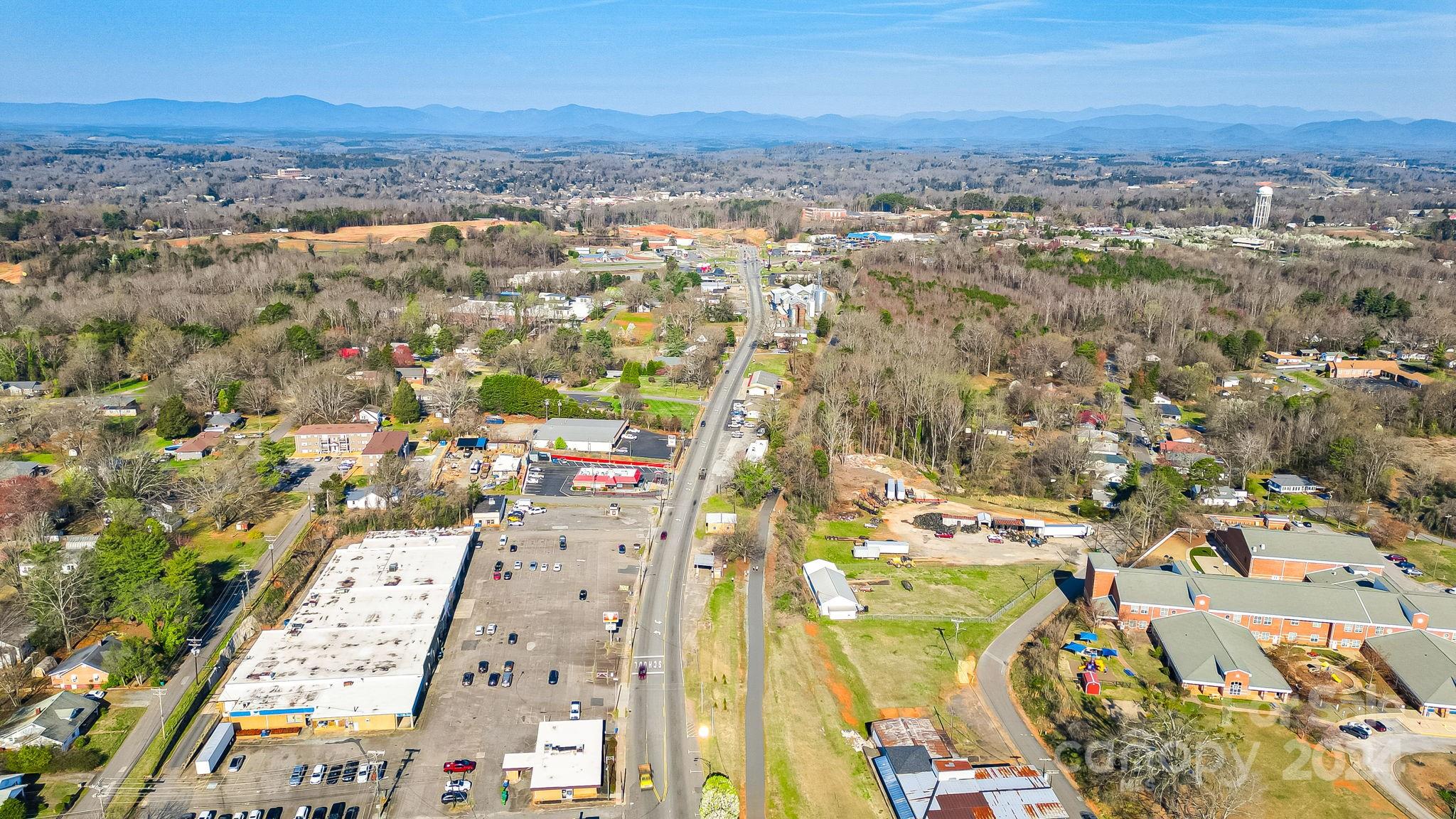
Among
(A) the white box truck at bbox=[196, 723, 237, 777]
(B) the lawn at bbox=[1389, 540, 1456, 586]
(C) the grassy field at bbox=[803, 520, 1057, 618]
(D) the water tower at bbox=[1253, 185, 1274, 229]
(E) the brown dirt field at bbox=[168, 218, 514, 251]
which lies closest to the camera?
(A) the white box truck at bbox=[196, 723, 237, 777]

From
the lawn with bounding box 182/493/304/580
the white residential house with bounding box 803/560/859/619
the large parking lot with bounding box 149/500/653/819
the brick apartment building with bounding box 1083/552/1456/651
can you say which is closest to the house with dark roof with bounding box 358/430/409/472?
the lawn with bounding box 182/493/304/580

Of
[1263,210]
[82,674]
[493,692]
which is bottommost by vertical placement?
[493,692]

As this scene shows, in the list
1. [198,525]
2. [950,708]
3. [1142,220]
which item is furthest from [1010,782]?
[1142,220]

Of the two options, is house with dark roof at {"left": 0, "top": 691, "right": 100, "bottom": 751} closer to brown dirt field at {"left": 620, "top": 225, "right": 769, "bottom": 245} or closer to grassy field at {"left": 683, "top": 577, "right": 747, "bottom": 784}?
grassy field at {"left": 683, "top": 577, "right": 747, "bottom": 784}

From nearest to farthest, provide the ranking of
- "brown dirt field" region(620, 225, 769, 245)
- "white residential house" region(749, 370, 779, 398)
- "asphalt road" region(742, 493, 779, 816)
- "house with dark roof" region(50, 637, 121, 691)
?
"asphalt road" region(742, 493, 779, 816) < "house with dark roof" region(50, 637, 121, 691) < "white residential house" region(749, 370, 779, 398) < "brown dirt field" region(620, 225, 769, 245)

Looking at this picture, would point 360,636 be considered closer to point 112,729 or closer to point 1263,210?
point 112,729

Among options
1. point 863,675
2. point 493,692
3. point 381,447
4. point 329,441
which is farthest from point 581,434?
point 863,675

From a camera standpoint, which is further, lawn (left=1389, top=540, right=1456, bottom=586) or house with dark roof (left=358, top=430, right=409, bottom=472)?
house with dark roof (left=358, top=430, right=409, bottom=472)

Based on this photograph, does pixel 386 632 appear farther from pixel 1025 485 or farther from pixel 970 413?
pixel 970 413

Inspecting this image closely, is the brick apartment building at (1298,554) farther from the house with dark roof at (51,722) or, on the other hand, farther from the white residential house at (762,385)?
the house with dark roof at (51,722)
